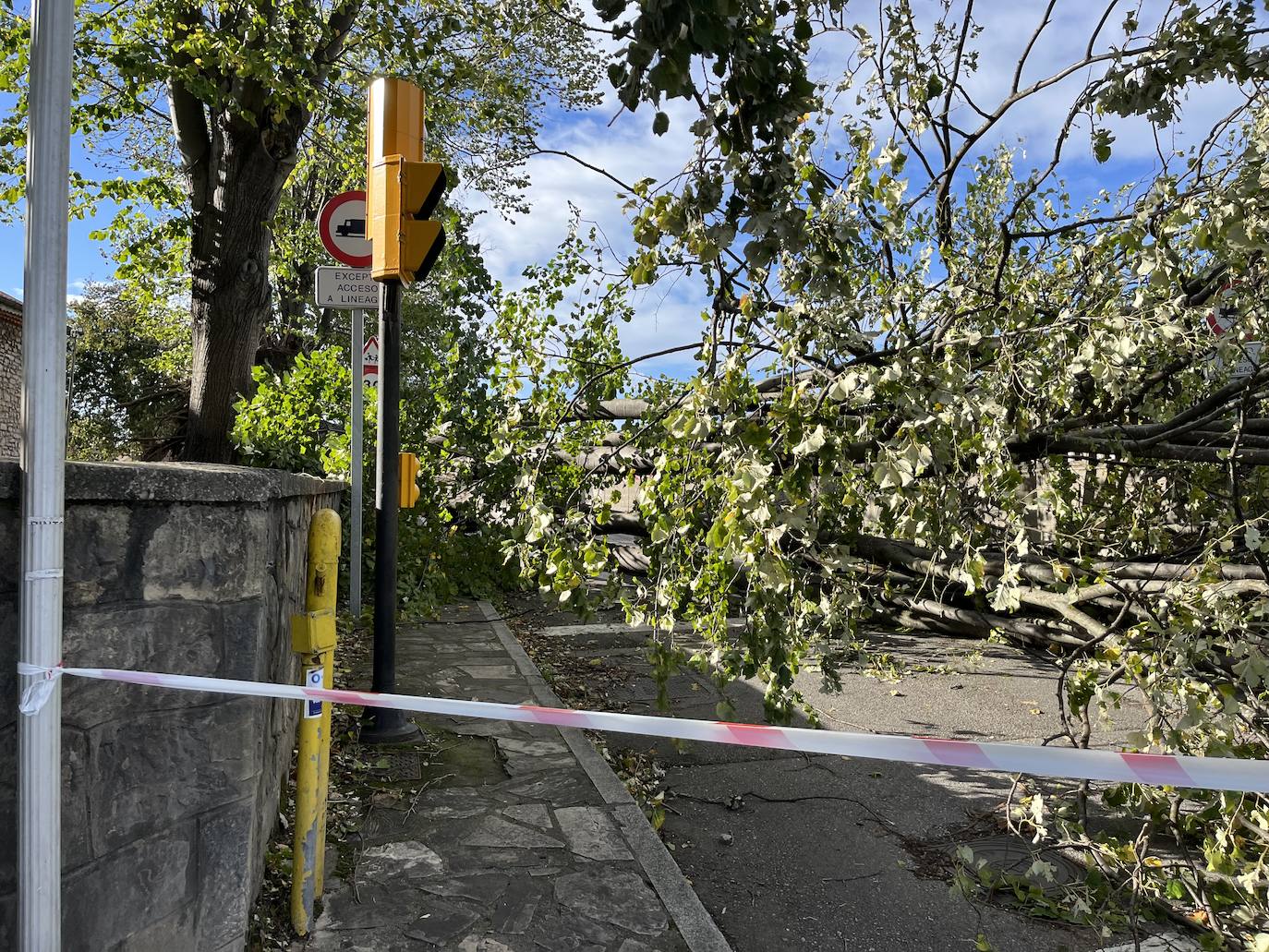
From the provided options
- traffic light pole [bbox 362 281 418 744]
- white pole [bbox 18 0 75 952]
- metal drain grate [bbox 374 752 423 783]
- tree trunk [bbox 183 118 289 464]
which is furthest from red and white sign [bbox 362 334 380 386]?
white pole [bbox 18 0 75 952]

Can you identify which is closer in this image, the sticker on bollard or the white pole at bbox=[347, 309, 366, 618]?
the sticker on bollard

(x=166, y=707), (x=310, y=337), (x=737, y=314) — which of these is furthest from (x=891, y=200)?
(x=310, y=337)

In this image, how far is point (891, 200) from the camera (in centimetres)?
306

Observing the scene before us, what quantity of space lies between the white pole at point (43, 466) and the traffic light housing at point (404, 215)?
2515mm

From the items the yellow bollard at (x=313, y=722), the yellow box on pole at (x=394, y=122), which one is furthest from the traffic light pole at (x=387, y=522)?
the yellow bollard at (x=313, y=722)

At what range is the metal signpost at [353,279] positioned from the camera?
21.0 ft

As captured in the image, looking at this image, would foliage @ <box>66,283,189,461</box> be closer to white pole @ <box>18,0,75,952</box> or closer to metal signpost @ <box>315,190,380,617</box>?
metal signpost @ <box>315,190,380,617</box>

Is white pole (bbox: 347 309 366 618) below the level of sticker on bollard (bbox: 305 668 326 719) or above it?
above

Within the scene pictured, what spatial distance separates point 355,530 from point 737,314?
4.54 meters

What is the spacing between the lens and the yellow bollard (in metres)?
2.94

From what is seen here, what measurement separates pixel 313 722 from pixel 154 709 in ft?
2.11

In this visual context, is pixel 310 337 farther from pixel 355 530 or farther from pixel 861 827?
pixel 861 827

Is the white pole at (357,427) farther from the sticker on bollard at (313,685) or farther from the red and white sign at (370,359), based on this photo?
the sticker on bollard at (313,685)

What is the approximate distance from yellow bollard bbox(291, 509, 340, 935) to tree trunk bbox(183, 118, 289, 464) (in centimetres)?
673
